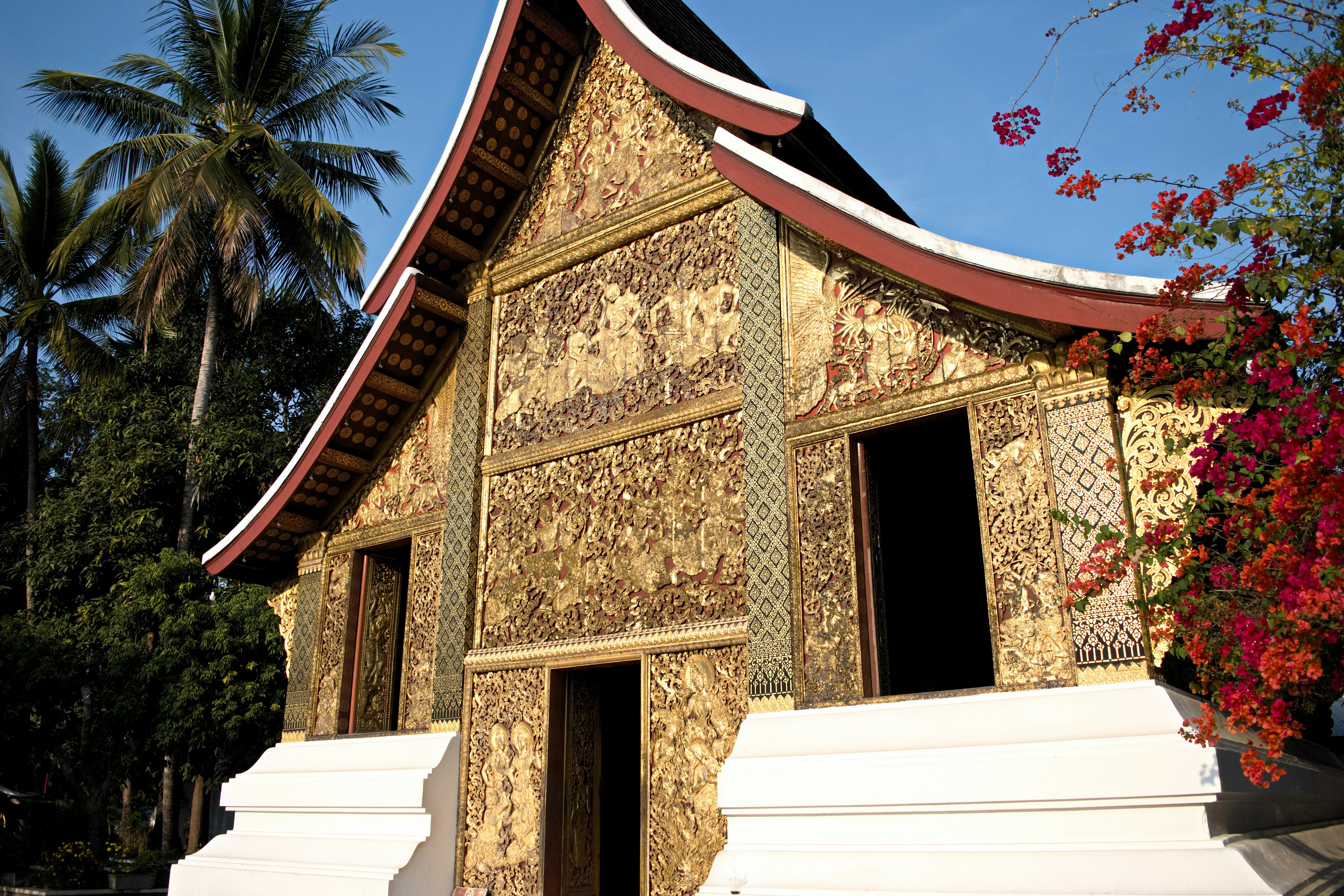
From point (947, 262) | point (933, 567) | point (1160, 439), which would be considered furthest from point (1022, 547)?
point (933, 567)

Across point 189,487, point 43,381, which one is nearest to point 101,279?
point 43,381

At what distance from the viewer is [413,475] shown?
8.38 metres

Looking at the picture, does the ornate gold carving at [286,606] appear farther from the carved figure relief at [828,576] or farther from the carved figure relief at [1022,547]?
the carved figure relief at [1022,547]

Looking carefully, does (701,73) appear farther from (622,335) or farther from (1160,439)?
(1160,439)

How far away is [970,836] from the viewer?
14.8 ft

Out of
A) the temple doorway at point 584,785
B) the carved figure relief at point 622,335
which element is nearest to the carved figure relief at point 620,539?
the carved figure relief at point 622,335

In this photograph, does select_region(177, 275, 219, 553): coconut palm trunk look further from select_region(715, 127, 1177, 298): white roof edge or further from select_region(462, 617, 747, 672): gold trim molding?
select_region(715, 127, 1177, 298): white roof edge

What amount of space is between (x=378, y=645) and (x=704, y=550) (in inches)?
138

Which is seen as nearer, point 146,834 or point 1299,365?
point 1299,365

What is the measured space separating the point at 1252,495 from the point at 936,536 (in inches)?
231

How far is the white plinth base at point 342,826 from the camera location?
266 inches

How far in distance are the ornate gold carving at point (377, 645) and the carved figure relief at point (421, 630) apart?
1.39 ft

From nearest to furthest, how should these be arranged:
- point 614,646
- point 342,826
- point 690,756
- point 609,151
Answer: point 690,756 → point 614,646 → point 342,826 → point 609,151

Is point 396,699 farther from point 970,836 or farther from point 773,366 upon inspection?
point 970,836
